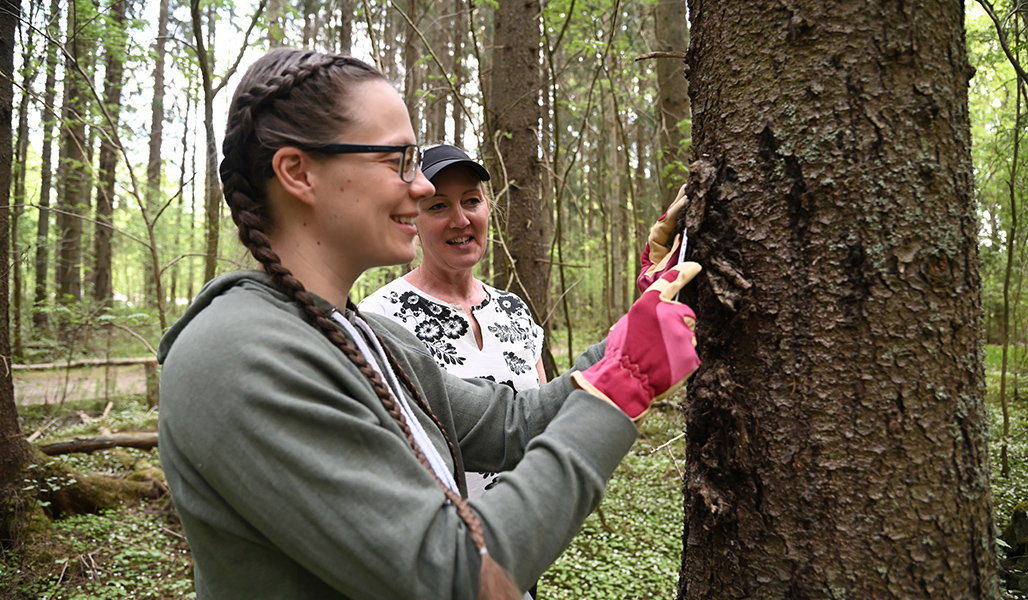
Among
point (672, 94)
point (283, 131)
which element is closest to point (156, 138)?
point (672, 94)

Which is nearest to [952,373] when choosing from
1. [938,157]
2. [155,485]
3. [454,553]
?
[938,157]

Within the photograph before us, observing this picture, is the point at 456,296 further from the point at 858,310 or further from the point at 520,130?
the point at 520,130

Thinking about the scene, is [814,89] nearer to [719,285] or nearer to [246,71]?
[719,285]

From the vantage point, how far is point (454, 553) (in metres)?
0.92

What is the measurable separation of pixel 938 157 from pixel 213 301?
54.7 inches

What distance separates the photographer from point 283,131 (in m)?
1.17

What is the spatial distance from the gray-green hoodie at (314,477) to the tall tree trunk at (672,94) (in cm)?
449

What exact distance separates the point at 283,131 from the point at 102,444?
246 inches

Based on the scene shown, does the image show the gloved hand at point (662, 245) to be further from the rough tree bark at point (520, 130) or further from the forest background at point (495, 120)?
the rough tree bark at point (520, 130)

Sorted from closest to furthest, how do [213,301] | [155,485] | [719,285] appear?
[213,301] < [719,285] < [155,485]

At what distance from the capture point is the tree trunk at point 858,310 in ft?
3.71

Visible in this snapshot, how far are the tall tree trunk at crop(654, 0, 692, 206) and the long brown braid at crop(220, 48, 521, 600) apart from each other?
432 centimetres

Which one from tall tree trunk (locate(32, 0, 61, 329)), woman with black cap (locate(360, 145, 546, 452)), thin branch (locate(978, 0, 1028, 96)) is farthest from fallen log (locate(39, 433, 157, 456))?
thin branch (locate(978, 0, 1028, 96))

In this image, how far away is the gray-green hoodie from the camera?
2.93 ft
